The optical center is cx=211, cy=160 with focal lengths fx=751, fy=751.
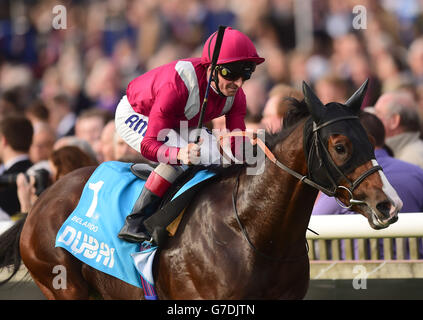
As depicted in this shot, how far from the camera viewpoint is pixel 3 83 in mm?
12266

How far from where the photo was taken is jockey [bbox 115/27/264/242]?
152 inches

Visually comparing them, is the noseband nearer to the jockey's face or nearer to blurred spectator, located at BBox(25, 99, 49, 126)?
the jockey's face

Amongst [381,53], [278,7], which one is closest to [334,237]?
[381,53]

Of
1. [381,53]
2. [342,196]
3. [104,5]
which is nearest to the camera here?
[342,196]

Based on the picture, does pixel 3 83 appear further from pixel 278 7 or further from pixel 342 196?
pixel 342 196

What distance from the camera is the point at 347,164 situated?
3428 mm

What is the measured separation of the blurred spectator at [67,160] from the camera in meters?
5.86

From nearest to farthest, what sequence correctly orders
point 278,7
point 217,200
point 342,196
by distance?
point 342,196
point 217,200
point 278,7

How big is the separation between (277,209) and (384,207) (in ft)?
1.89

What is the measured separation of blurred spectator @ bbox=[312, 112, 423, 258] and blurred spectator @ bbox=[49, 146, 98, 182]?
190cm

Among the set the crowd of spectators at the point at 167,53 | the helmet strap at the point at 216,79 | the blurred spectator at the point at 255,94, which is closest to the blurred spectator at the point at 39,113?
the crowd of spectators at the point at 167,53

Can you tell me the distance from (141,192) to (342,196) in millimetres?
1196

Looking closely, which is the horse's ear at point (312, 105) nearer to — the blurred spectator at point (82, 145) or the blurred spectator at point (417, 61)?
the blurred spectator at point (82, 145)

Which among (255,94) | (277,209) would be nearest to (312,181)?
(277,209)
